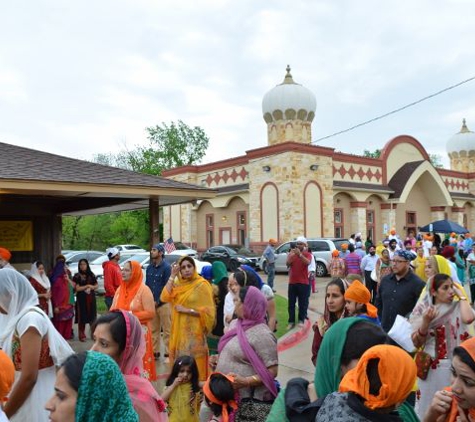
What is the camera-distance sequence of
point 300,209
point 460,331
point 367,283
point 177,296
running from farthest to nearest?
point 300,209 < point 367,283 < point 177,296 < point 460,331

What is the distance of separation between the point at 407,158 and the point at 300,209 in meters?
10.8

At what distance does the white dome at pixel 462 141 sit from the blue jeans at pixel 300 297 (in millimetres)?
35666

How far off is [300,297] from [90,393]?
892 cm

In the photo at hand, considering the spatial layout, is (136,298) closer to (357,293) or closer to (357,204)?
(357,293)

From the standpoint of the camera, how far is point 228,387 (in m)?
3.54

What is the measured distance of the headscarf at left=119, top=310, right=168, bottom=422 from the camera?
2840 mm

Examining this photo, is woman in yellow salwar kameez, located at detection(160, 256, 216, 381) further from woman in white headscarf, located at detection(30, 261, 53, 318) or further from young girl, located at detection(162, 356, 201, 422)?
woman in white headscarf, located at detection(30, 261, 53, 318)

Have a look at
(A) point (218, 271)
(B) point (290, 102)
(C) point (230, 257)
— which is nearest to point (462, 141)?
(B) point (290, 102)

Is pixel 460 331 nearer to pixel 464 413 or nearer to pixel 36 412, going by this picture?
pixel 464 413

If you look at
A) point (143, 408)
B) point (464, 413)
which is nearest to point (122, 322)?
point (143, 408)

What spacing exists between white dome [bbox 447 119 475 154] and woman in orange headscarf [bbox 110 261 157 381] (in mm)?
40766

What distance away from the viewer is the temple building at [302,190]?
25.8 meters

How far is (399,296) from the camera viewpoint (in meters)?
5.41

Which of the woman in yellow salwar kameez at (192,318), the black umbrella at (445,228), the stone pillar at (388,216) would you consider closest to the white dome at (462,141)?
the stone pillar at (388,216)
